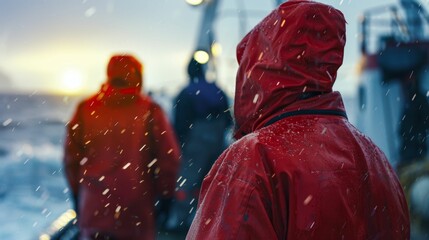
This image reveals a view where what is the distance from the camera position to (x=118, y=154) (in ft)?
11.9

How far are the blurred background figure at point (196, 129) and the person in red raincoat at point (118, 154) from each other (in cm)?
180

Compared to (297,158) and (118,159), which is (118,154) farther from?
(297,158)

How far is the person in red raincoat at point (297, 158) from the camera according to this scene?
1.59 m

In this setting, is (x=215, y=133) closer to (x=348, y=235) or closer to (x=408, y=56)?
(x=348, y=235)

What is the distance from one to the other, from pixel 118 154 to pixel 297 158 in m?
2.16

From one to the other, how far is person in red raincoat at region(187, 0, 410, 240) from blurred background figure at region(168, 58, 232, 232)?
3.87 m

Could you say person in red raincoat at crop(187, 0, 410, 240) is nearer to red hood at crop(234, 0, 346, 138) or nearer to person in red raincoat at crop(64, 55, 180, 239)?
red hood at crop(234, 0, 346, 138)

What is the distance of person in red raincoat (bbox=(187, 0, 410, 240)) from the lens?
5.23 ft

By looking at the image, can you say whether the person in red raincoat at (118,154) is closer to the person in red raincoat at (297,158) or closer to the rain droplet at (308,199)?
the person in red raincoat at (297,158)

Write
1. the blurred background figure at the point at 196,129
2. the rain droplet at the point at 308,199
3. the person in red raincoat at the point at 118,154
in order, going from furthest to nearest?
1. the blurred background figure at the point at 196,129
2. the person in red raincoat at the point at 118,154
3. the rain droplet at the point at 308,199

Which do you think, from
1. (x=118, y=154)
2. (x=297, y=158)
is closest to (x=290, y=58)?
(x=297, y=158)

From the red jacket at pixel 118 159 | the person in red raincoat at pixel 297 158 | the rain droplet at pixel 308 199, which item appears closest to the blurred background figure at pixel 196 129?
the red jacket at pixel 118 159

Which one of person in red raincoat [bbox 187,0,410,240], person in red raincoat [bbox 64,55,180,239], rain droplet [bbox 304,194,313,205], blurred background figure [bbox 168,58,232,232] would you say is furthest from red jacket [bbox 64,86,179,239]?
rain droplet [bbox 304,194,313,205]

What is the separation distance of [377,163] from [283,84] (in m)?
0.39
